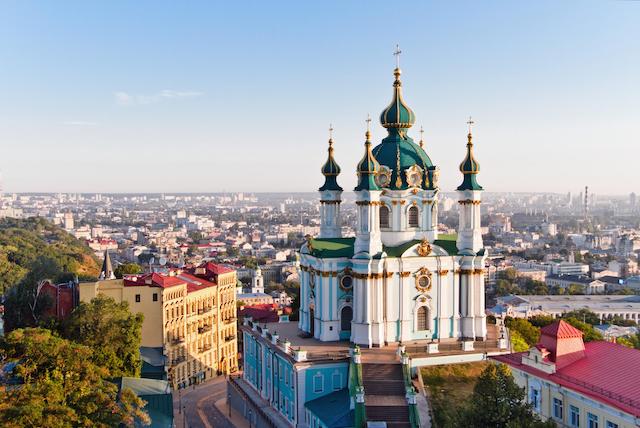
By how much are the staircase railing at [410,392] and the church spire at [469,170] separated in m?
8.53

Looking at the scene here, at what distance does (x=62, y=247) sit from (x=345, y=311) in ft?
235

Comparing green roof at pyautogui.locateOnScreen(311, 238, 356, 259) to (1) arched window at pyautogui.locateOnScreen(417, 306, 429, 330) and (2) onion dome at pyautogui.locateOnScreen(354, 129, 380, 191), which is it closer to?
(2) onion dome at pyautogui.locateOnScreen(354, 129, 380, 191)

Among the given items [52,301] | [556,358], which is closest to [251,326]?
[52,301]

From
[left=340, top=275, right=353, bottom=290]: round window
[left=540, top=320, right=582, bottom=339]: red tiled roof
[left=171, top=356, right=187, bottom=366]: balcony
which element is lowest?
[left=171, top=356, right=187, bottom=366]: balcony

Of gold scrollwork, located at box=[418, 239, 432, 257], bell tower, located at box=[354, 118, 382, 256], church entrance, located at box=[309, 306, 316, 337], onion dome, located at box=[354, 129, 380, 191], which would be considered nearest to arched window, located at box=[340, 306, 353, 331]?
church entrance, located at box=[309, 306, 316, 337]

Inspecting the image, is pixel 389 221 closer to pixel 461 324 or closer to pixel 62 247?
pixel 461 324

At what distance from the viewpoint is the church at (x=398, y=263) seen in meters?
28.1

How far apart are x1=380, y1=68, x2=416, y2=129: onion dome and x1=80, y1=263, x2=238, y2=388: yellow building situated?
15.1m

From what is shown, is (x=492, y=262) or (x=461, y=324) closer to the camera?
(x=461, y=324)

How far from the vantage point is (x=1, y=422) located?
17.1 meters

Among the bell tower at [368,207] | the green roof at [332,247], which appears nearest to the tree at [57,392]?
the green roof at [332,247]

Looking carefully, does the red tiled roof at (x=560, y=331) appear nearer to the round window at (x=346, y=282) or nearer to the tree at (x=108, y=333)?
the round window at (x=346, y=282)

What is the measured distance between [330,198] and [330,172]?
1.27m

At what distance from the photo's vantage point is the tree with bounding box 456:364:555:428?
1792 centimetres
